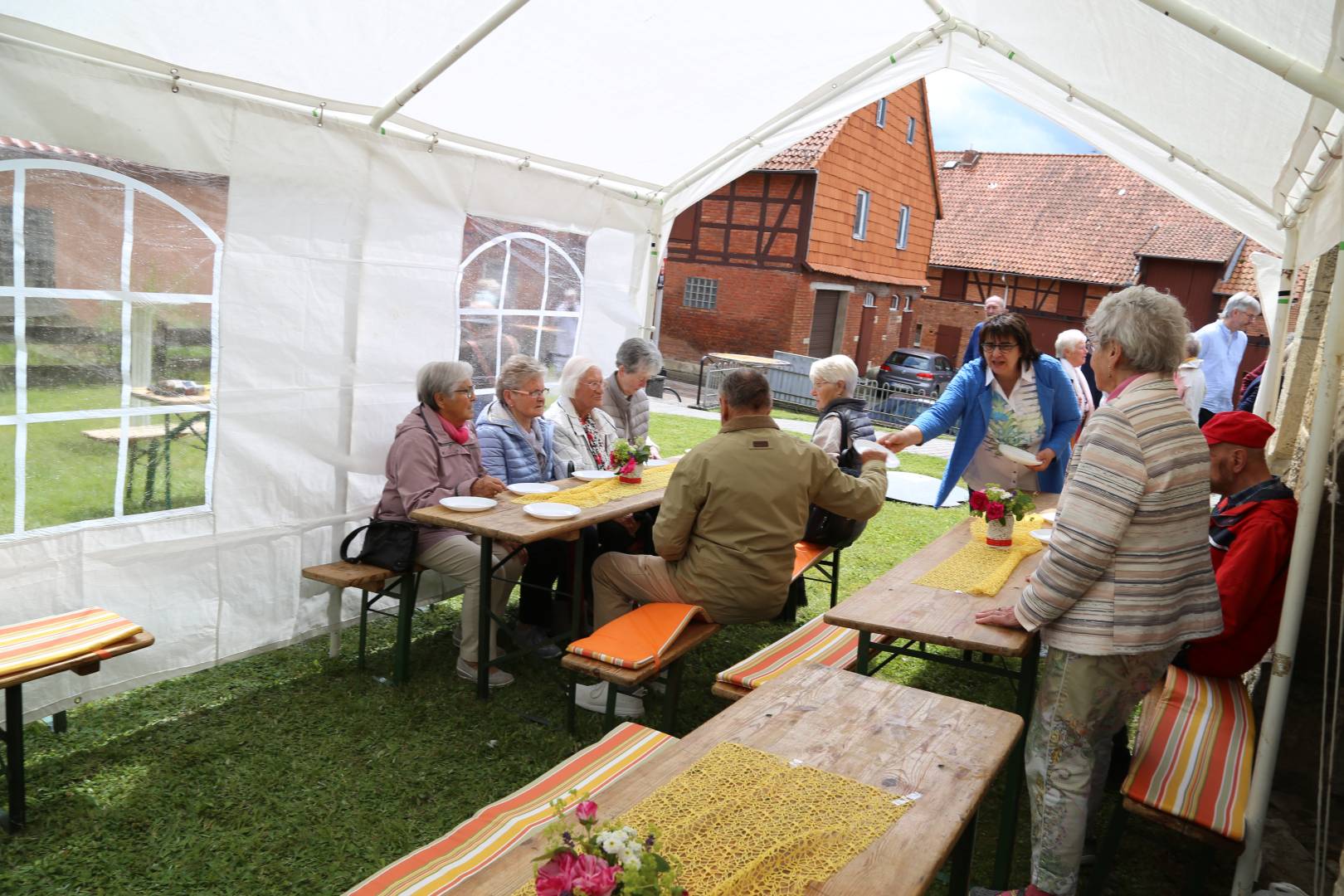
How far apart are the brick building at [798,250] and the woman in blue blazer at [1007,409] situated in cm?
1769

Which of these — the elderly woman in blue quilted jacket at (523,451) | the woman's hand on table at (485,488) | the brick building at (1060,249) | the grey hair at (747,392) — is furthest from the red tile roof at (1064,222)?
the grey hair at (747,392)

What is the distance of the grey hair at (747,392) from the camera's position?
12.0 feet

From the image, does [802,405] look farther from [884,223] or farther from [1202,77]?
[1202,77]

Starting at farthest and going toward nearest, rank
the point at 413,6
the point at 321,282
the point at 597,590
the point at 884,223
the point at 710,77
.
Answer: the point at 884,223
the point at 710,77
the point at 321,282
the point at 597,590
the point at 413,6

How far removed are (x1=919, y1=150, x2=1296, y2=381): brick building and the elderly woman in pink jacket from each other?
2661 cm

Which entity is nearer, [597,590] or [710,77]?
[597,590]

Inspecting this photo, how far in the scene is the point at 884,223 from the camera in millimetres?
26156

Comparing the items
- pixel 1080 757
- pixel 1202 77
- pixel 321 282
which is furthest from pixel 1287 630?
pixel 321 282

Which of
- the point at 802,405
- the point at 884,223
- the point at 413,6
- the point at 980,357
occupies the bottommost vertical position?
the point at 802,405

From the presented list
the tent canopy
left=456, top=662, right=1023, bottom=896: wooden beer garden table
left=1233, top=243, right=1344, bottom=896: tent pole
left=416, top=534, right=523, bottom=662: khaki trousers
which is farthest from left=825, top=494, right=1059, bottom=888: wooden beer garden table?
left=416, top=534, right=523, bottom=662: khaki trousers

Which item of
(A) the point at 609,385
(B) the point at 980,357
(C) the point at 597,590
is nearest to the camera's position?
(C) the point at 597,590

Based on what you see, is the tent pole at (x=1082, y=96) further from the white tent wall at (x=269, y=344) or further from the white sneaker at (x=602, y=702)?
the white sneaker at (x=602, y=702)

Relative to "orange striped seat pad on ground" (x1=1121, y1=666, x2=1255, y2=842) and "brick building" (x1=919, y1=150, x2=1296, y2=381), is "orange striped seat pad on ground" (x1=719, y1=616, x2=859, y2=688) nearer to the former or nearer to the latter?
"orange striped seat pad on ground" (x1=1121, y1=666, x2=1255, y2=842)

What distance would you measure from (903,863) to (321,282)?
394cm
